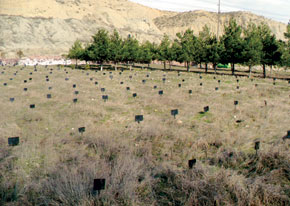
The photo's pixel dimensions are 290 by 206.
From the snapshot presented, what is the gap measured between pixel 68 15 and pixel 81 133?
12946cm

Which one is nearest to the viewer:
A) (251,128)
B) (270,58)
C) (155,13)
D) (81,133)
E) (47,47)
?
(81,133)

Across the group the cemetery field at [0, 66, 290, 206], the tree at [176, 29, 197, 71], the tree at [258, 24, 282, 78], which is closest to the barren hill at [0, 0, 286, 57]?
the tree at [176, 29, 197, 71]

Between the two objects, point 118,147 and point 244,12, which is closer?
point 118,147

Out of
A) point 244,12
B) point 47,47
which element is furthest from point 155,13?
point 47,47

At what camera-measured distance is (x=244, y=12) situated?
163 m

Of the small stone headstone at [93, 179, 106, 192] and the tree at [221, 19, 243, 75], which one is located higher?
the tree at [221, 19, 243, 75]

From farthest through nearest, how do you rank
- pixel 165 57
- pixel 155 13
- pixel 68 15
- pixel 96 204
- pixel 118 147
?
pixel 155 13 → pixel 68 15 → pixel 165 57 → pixel 118 147 → pixel 96 204

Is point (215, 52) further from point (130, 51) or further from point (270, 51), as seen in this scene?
point (130, 51)

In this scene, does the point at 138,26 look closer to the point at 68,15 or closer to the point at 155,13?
the point at 68,15

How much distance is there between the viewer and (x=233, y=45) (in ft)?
127

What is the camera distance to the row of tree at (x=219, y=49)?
35.9 m

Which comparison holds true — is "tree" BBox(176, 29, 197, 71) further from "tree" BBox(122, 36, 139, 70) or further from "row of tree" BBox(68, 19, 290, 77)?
"tree" BBox(122, 36, 139, 70)

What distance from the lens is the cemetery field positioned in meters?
4.65

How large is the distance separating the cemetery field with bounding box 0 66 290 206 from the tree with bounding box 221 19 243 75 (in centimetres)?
2677
